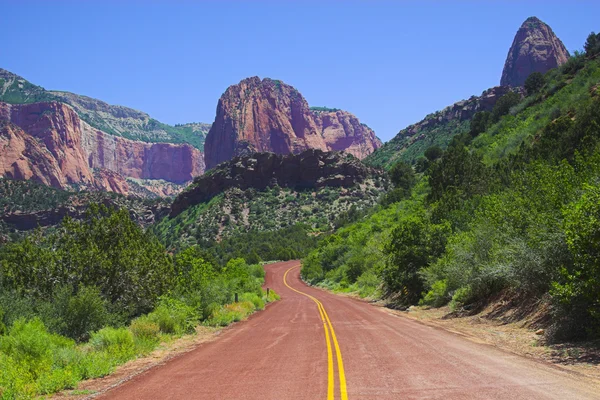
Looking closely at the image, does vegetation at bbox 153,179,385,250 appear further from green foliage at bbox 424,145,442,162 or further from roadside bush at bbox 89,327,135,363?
roadside bush at bbox 89,327,135,363

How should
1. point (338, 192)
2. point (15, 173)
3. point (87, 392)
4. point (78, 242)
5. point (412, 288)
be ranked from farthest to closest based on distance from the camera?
point (15, 173) → point (338, 192) → point (412, 288) → point (78, 242) → point (87, 392)

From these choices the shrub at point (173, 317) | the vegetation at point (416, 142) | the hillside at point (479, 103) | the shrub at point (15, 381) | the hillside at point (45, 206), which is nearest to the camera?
the shrub at point (15, 381)

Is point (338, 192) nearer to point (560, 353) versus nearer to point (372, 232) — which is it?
point (372, 232)

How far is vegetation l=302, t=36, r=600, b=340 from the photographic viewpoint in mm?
10961

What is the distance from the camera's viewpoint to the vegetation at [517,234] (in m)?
11.0

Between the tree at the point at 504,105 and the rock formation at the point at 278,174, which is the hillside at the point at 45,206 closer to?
the rock formation at the point at 278,174

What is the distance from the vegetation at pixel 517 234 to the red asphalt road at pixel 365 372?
8.80 feet

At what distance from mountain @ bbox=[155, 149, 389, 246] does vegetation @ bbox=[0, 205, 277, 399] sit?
87.3 meters

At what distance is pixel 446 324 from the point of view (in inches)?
715

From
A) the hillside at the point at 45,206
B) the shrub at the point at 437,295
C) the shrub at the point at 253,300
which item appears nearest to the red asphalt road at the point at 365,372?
the shrub at the point at 437,295

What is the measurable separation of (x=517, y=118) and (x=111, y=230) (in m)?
55.9

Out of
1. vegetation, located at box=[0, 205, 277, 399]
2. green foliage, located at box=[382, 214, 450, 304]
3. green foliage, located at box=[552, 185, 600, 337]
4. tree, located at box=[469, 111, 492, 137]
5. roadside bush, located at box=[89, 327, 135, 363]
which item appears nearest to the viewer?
green foliage, located at box=[552, 185, 600, 337]

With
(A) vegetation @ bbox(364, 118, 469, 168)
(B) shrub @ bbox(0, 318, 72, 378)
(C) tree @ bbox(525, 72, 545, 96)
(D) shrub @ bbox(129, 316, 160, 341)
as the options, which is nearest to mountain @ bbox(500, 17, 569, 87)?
(A) vegetation @ bbox(364, 118, 469, 168)

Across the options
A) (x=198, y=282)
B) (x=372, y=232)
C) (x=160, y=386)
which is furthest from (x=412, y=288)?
(x=372, y=232)
